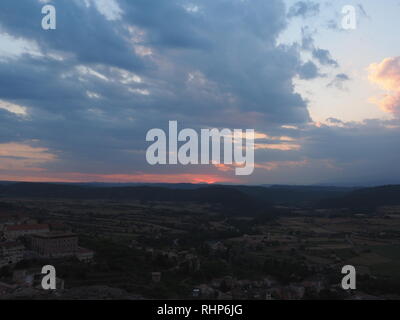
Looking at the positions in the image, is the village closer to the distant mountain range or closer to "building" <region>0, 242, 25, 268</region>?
"building" <region>0, 242, 25, 268</region>

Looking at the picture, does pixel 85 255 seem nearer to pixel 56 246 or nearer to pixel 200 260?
pixel 56 246

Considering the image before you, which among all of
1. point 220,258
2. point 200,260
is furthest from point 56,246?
point 220,258

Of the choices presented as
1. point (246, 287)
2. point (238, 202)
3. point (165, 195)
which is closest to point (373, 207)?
point (238, 202)

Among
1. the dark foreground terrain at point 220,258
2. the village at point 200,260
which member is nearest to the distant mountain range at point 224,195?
the dark foreground terrain at point 220,258

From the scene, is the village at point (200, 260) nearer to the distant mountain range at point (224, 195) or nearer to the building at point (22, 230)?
the building at point (22, 230)
